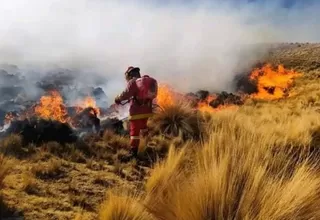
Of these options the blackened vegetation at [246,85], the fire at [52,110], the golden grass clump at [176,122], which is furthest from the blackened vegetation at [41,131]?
the blackened vegetation at [246,85]

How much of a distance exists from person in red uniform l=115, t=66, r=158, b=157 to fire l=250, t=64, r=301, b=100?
1068 inches

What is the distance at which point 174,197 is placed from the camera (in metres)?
3.96

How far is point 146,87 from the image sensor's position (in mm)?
8336

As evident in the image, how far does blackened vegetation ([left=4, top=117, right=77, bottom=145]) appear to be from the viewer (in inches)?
357

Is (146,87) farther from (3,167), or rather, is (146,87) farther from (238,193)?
(238,193)

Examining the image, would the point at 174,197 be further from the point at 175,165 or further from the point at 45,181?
the point at 45,181

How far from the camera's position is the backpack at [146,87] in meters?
8.32

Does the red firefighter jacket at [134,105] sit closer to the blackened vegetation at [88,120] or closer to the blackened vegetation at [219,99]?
the blackened vegetation at [88,120]

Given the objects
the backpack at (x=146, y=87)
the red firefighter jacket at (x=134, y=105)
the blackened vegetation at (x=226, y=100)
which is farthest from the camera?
the blackened vegetation at (x=226, y=100)

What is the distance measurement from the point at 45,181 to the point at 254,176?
3573 millimetres

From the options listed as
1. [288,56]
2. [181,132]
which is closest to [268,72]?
[288,56]

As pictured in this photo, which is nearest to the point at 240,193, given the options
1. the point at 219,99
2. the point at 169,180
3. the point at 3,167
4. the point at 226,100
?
the point at 169,180

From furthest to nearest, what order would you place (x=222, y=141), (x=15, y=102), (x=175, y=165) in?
1. (x=15, y=102)
2. (x=175, y=165)
3. (x=222, y=141)

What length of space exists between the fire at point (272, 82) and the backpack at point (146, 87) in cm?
2725
